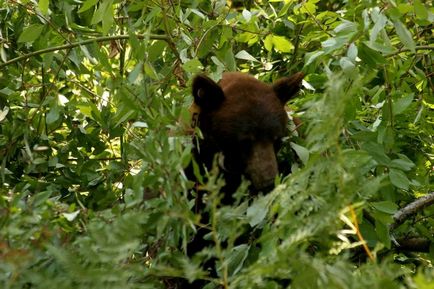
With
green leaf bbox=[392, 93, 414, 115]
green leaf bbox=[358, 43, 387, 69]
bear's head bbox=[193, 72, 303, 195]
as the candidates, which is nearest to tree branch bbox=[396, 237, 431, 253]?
green leaf bbox=[392, 93, 414, 115]

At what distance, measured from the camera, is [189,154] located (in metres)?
2.43

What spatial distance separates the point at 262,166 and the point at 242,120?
42 centimetres

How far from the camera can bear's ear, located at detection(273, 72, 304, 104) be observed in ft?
14.2

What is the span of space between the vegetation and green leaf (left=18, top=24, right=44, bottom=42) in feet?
0.04

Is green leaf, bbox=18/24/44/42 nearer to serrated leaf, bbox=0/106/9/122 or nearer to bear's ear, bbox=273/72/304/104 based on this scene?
serrated leaf, bbox=0/106/9/122

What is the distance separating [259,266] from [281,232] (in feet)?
0.95

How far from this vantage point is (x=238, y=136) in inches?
174

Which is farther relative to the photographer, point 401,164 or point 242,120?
point 242,120

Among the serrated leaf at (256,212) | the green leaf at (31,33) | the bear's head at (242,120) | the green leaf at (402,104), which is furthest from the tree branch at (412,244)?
the green leaf at (31,33)

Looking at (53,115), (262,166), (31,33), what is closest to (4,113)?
(53,115)

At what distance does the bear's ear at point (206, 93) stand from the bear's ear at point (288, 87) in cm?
33

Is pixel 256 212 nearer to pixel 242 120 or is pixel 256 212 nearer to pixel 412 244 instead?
pixel 412 244

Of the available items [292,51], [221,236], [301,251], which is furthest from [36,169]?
[301,251]

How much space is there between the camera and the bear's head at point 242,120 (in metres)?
4.33
